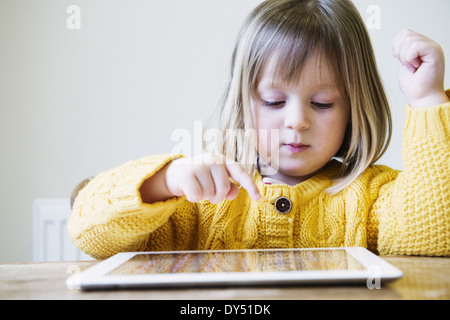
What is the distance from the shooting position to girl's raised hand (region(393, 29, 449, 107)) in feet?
2.01

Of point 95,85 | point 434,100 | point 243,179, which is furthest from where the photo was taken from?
point 95,85

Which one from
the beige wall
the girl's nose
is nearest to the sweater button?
the girl's nose

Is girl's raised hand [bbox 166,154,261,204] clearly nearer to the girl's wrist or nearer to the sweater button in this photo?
the sweater button

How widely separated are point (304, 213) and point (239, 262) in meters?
0.29

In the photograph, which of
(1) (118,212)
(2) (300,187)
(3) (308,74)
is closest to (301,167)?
(2) (300,187)

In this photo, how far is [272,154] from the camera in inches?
28.0

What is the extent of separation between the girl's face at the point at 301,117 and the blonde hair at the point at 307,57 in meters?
0.02

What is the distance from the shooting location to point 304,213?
0.68 metres

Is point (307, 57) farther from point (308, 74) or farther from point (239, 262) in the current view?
point (239, 262)

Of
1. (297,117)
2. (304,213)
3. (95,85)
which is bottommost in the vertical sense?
(304,213)

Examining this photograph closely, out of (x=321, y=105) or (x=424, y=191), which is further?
(x=321, y=105)

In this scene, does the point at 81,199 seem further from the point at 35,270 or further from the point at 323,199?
the point at 323,199

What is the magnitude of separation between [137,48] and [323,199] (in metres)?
0.83

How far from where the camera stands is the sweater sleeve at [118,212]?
523 mm
